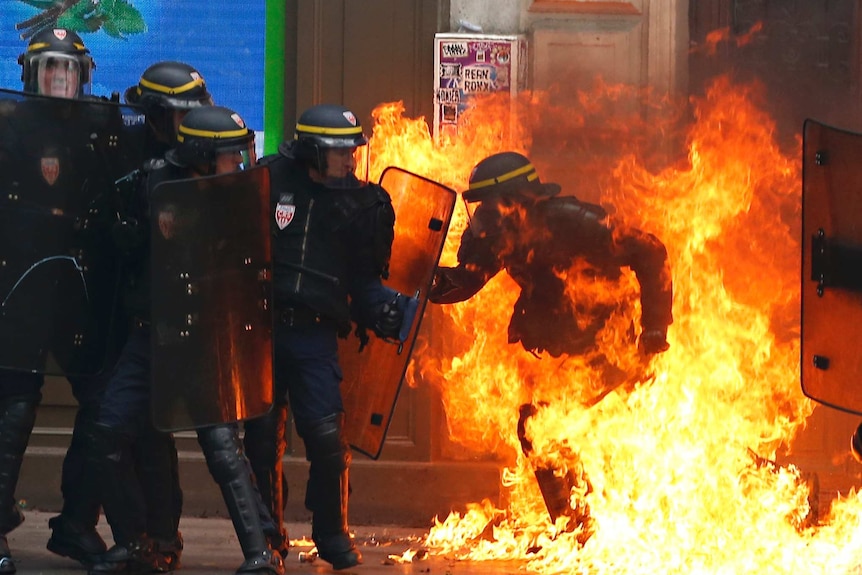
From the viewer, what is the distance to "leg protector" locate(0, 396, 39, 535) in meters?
5.80

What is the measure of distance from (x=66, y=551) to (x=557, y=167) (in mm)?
3148

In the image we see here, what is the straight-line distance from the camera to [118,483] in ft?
18.6

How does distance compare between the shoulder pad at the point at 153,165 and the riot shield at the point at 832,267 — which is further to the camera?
the shoulder pad at the point at 153,165

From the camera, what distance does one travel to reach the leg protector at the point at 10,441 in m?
5.80

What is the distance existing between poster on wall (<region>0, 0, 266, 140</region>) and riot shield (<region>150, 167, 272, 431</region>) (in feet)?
7.32

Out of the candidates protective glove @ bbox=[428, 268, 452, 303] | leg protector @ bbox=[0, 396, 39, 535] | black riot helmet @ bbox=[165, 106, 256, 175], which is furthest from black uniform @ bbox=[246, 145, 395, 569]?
leg protector @ bbox=[0, 396, 39, 535]

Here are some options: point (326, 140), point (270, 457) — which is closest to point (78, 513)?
point (270, 457)

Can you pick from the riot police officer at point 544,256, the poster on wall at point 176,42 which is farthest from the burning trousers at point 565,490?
the poster on wall at point 176,42

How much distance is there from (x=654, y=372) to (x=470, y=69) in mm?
2065

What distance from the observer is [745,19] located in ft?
25.2

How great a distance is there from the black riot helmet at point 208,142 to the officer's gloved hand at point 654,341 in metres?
1.93

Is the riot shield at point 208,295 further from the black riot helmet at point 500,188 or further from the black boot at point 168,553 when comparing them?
the black riot helmet at point 500,188

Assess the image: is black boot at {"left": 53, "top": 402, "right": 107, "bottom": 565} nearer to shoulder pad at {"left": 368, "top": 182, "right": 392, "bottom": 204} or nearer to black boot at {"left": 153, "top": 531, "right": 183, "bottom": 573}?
black boot at {"left": 153, "top": 531, "right": 183, "bottom": 573}

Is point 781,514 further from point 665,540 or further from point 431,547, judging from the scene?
point 431,547
